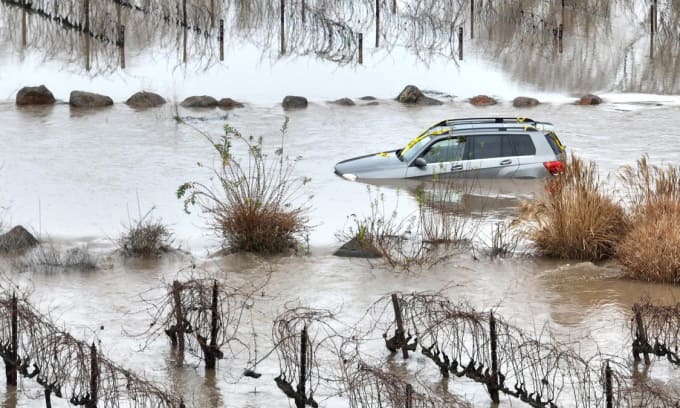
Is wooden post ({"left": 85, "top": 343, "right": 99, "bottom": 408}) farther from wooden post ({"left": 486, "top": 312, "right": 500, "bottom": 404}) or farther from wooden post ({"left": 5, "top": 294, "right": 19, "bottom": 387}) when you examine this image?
wooden post ({"left": 486, "top": 312, "right": 500, "bottom": 404})

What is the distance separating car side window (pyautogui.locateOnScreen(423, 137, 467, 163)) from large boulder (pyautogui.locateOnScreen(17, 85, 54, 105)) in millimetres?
14334

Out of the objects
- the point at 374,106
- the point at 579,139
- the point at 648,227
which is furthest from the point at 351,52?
the point at 648,227

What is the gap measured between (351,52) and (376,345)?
1178 inches

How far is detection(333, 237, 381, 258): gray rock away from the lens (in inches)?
645

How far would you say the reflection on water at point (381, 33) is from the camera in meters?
39.5

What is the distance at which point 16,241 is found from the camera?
16688mm

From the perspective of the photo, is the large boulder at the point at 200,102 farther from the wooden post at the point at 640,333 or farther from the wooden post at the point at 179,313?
the wooden post at the point at 640,333

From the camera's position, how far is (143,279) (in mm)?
15266

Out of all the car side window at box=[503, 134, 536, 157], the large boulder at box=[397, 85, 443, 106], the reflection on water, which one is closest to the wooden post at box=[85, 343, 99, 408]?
the car side window at box=[503, 134, 536, 157]

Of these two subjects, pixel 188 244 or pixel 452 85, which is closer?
pixel 188 244

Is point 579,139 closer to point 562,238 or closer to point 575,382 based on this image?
point 562,238

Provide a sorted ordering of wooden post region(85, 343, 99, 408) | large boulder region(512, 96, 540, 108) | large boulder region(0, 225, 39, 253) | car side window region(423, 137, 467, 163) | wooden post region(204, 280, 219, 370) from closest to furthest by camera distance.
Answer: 1. wooden post region(85, 343, 99, 408)
2. wooden post region(204, 280, 219, 370)
3. large boulder region(0, 225, 39, 253)
4. car side window region(423, 137, 467, 163)
5. large boulder region(512, 96, 540, 108)

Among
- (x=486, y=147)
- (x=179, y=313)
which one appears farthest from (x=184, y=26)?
(x=179, y=313)

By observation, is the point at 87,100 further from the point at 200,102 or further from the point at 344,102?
the point at 344,102
